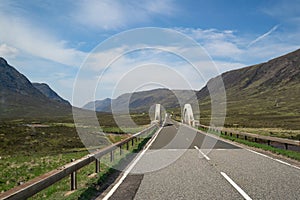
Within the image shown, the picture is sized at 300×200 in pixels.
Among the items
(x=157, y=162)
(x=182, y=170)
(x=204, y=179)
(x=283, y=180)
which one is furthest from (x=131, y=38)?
(x=283, y=180)

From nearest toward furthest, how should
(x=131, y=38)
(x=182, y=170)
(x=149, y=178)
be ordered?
1. (x=149, y=178)
2. (x=182, y=170)
3. (x=131, y=38)

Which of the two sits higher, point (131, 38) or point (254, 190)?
point (131, 38)

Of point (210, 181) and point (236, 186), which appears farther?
point (210, 181)

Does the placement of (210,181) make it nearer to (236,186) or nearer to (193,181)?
(193,181)

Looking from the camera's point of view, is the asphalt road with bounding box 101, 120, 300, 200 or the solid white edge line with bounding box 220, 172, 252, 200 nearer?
the solid white edge line with bounding box 220, 172, 252, 200

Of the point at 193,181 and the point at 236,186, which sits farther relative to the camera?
the point at 193,181

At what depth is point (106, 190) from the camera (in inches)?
364

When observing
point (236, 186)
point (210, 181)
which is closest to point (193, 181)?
point (210, 181)

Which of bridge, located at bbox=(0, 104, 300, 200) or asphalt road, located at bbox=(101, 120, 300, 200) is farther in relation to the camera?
asphalt road, located at bbox=(101, 120, 300, 200)

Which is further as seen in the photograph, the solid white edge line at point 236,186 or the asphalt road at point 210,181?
the asphalt road at point 210,181

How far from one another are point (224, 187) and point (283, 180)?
86.6 inches

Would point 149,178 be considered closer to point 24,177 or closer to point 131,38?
point 24,177

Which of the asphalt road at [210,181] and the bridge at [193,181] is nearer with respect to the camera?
the bridge at [193,181]

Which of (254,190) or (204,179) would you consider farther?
(204,179)
